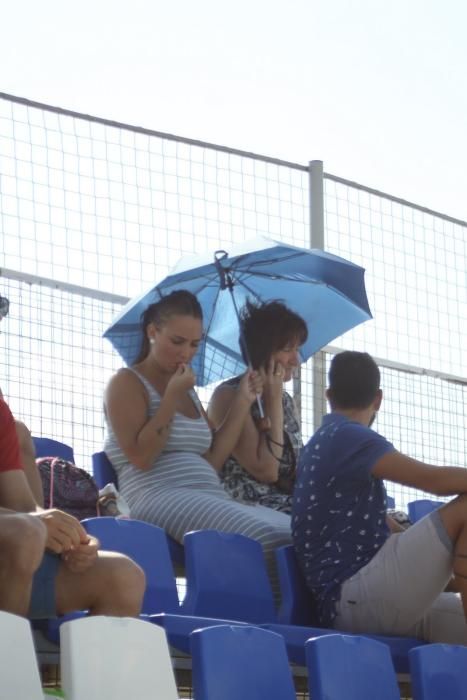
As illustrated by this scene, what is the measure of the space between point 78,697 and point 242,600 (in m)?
1.92

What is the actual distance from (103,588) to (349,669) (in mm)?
721

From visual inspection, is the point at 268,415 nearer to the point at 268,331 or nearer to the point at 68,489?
the point at 268,331

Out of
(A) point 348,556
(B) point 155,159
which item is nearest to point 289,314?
(B) point 155,159

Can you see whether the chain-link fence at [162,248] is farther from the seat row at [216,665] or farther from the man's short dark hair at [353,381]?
the seat row at [216,665]

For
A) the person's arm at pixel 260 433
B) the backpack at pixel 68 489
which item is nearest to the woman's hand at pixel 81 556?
the backpack at pixel 68 489

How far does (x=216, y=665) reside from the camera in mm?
3875

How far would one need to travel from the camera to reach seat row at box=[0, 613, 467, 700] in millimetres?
3242

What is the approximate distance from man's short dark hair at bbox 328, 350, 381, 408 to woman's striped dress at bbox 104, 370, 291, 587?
0.55 m

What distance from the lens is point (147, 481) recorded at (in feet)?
18.8

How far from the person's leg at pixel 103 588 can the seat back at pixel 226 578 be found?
911mm

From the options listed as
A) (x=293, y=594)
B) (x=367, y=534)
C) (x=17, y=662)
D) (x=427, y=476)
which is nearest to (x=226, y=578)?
(x=293, y=594)

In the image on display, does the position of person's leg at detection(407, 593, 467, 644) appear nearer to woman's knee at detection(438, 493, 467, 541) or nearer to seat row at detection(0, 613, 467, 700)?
woman's knee at detection(438, 493, 467, 541)

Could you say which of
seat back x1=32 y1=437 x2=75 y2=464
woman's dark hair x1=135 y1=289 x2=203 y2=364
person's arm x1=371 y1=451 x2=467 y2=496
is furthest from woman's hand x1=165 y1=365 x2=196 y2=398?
person's arm x1=371 y1=451 x2=467 y2=496

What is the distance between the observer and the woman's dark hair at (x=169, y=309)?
6020 mm
